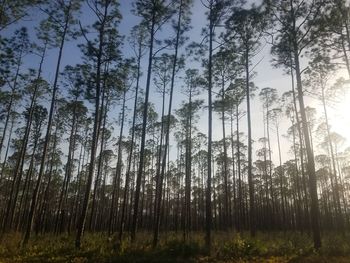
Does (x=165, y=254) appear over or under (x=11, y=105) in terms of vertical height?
under

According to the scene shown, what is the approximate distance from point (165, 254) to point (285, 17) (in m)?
14.2

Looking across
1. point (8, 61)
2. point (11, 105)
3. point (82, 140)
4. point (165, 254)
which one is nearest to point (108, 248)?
point (165, 254)

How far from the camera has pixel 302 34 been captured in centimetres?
1570

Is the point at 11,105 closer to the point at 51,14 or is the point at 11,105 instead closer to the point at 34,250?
the point at 51,14

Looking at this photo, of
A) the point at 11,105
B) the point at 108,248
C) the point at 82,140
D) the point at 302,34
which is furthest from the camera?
the point at 82,140

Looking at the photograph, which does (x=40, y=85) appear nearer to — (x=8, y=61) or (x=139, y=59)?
(x=8, y=61)

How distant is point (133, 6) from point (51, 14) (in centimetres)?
520

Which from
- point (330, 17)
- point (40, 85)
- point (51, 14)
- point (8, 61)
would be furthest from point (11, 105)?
point (330, 17)

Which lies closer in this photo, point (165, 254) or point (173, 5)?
point (165, 254)

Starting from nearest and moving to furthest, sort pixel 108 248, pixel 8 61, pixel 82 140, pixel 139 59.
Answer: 1. pixel 108 248
2. pixel 8 61
3. pixel 139 59
4. pixel 82 140

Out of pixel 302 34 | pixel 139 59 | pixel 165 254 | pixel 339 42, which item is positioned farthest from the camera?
pixel 139 59

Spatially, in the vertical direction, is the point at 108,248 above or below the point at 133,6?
below

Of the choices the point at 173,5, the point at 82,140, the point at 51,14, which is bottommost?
the point at 82,140

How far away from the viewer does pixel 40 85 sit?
2406 cm
